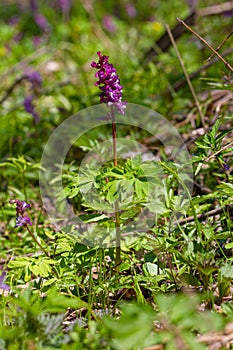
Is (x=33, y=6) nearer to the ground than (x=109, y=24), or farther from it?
farther from it

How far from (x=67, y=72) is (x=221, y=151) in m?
3.32

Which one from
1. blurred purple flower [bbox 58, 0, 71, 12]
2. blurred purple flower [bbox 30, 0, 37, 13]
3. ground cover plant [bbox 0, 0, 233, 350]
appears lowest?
ground cover plant [bbox 0, 0, 233, 350]

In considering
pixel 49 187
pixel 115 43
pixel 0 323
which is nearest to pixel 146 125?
pixel 49 187

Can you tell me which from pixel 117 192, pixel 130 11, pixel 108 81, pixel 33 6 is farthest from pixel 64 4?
pixel 117 192

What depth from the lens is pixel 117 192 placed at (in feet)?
6.11

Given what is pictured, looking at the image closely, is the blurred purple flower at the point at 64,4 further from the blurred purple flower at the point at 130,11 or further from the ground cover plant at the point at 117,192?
the blurred purple flower at the point at 130,11

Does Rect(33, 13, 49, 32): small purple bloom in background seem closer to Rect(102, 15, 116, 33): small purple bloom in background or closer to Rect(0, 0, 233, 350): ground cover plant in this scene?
Rect(0, 0, 233, 350): ground cover plant

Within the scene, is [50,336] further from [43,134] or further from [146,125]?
[43,134]

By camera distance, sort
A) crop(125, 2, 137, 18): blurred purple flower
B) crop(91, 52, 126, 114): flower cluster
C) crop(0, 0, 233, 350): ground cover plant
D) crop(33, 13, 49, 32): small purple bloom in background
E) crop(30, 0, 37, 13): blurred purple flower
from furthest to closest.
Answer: crop(125, 2, 137, 18): blurred purple flower < crop(30, 0, 37, 13): blurred purple flower < crop(33, 13, 49, 32): small purple bloom in background < crop(91, 52, 126, 114): flower cluster < crop(0, 0, 233, 350): ground cover plant

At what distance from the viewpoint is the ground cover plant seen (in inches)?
59.2

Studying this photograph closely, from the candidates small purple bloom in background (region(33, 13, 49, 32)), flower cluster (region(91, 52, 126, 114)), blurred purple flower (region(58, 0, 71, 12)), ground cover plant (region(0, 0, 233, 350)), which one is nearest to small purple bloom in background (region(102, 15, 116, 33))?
ground cover plant (region(0, 0, 233, 350))

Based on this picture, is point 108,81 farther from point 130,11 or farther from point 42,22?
point 130,11

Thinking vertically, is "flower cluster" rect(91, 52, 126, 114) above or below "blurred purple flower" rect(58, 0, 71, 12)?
below

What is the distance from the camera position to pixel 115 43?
5785 millimetres
